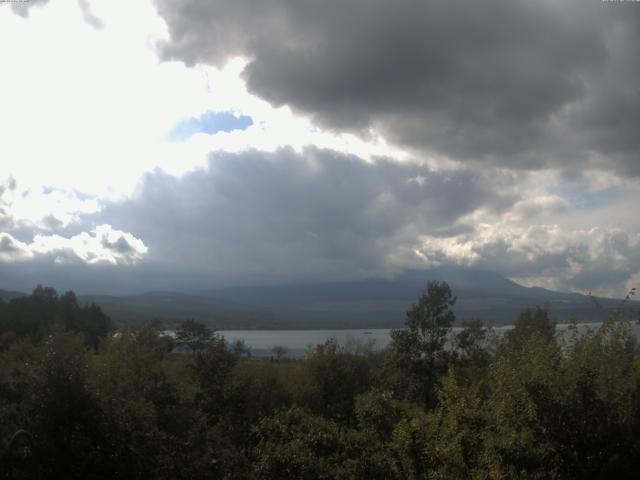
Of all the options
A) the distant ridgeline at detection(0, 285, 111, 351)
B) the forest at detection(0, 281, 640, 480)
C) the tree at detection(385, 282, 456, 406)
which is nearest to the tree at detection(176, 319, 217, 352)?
the tree at detection(385, 282, 456, 406)

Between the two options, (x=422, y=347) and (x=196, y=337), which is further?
(x=196, y=337)

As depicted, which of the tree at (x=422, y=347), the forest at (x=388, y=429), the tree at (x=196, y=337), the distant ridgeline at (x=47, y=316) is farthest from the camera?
the distant ridgeline at (x=47, y=316)

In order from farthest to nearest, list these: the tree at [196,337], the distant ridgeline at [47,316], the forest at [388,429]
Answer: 1. the distant ridgeline at [47,316]
2. the tree at [196,337]
3. the forest at [388,429]

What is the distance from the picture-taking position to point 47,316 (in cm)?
9481

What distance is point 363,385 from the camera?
35219mm

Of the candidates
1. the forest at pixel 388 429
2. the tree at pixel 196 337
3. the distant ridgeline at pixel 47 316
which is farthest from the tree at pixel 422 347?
the distant ridgeline at pixel 47 316

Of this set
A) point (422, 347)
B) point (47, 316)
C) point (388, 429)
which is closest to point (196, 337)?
point (422, 347)

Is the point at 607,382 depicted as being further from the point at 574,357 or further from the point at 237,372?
the point at 237,372

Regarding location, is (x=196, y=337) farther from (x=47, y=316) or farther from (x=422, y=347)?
(x=47, y=316)

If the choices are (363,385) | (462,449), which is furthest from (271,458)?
(363,385)

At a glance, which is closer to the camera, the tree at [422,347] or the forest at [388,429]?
the forest at [388,429]

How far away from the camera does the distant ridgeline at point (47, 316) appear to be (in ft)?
289

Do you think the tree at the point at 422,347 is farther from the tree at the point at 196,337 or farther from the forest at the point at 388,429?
the forest at the point at 388,429

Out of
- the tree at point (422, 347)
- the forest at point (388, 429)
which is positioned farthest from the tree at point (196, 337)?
the forest at point (388, 429)
